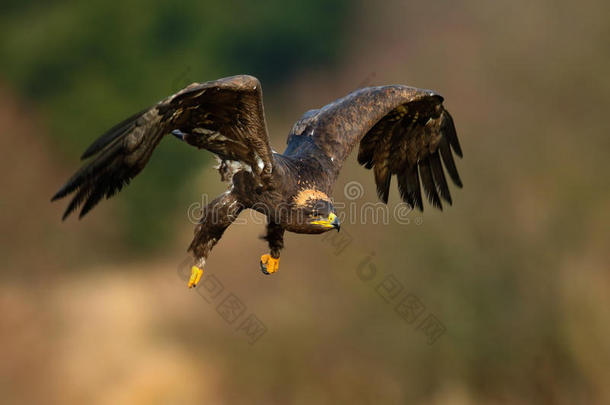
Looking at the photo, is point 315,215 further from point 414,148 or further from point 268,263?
point 414,148

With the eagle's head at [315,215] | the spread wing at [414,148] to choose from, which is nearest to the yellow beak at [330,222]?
the eagle's head at [315,215]

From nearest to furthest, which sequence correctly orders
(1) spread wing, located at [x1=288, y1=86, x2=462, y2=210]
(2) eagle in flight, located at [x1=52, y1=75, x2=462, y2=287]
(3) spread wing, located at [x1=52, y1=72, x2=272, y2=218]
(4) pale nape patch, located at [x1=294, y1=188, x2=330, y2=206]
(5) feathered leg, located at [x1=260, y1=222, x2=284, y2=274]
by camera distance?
(3) spread wing, located at [x1=52, y1=72, x2=272, y2=218]
(2) eagle in flight, located at [x1=52, y1=75, x2=462, y2=287]
(4) pale nape patch, located at [x1=294, y1=188, x2=330, y2=206]
(5) feathered leg, located at [x1=260, y1=222, x2=284, y2=274]
(1) spread wing, located at [x1=288, y1=86, x2=462, y2=210]

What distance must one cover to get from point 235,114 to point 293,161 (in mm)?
902

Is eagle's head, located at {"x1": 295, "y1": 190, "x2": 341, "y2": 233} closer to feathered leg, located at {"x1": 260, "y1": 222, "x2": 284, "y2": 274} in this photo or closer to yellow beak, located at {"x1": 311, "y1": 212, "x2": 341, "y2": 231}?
yellow beak, located at {"x1": 311, "y1": 212, "x2": 341, "y2": 231}

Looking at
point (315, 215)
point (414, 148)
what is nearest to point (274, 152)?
point (315, 215)

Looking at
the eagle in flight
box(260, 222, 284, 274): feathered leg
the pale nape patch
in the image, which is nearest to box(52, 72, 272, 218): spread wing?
the eagle in flight

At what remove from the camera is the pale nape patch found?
20.7ft

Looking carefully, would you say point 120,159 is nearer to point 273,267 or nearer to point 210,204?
point 210,204

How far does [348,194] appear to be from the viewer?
11.0 meters

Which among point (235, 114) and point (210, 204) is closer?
point (235, 114)

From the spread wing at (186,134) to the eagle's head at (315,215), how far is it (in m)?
0.44

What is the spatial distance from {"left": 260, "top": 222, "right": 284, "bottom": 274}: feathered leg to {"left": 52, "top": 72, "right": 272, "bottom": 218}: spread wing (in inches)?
34.5

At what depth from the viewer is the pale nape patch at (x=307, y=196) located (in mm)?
6309

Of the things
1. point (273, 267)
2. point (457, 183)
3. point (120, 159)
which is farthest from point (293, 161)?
point (457, 183)
